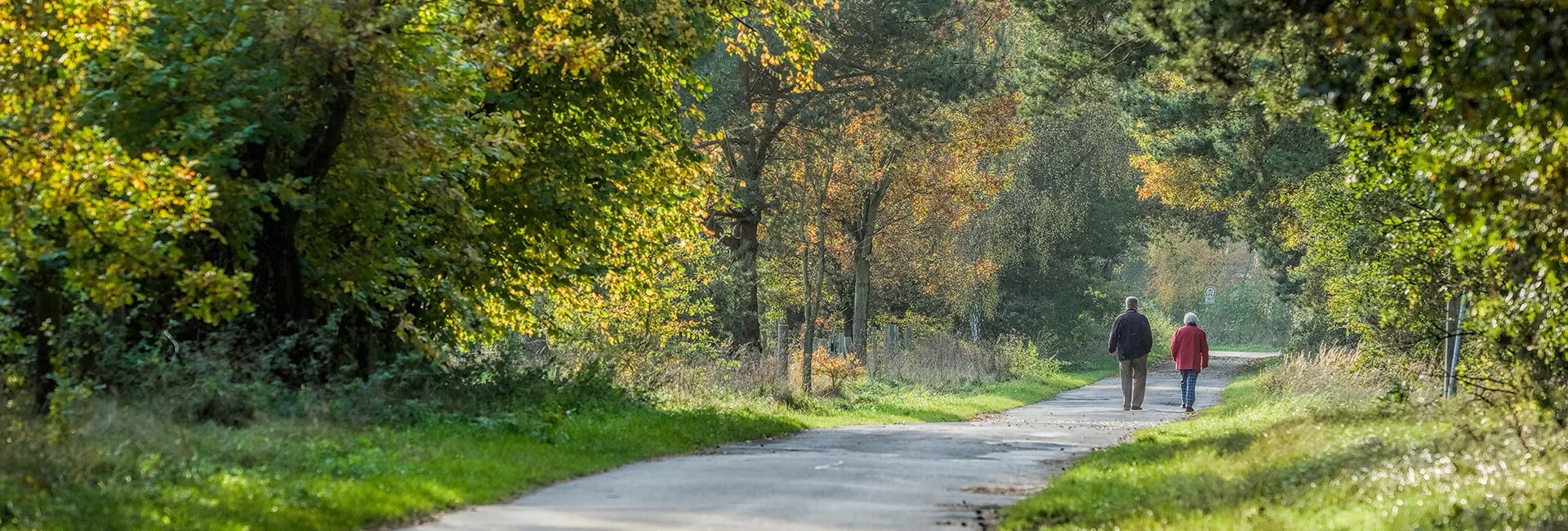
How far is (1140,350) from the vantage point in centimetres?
2817

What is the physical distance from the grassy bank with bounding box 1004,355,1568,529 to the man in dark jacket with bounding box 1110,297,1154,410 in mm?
10172

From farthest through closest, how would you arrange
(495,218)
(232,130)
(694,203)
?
(694,203) < (495,218) < (232,130)

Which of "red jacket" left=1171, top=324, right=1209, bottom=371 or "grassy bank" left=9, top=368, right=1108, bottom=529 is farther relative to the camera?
"red jacket" left=1171, top=324, right=1209, bottom=371

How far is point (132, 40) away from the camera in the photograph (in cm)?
1255

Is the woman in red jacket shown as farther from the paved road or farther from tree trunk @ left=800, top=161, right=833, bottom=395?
the paved road

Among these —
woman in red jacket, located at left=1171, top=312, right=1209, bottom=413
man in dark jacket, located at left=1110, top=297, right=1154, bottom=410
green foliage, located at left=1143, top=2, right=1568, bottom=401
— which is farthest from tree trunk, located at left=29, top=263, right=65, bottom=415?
woman in red jacket, located at left=1171, top=312, right=1209, bottom=413

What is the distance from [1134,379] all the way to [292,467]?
19774 mm

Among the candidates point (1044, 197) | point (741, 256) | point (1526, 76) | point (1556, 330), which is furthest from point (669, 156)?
point (1044, 197)

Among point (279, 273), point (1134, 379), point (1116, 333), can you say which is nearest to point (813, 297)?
point (1134, 379)

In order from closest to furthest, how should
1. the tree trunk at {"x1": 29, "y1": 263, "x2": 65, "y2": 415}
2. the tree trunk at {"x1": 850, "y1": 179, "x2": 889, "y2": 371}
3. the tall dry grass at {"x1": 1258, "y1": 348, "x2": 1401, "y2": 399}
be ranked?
the tree trunk at {"x1": 29, "y1": 263, "x2": 65, "y2": 415}, the tall dry grass at {"x1": 1258, "y1": 348, "x2": 1401, "y2": 399}, the tree trunk at {"x1": 850, "y1": 179, "x2": 889, "y2": 371}

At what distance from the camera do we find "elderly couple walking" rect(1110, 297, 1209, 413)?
28.0 metres

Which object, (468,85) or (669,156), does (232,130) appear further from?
(669,156)

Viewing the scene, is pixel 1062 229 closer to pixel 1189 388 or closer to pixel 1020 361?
pixel 1020 361

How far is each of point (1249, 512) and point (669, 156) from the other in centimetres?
1255
